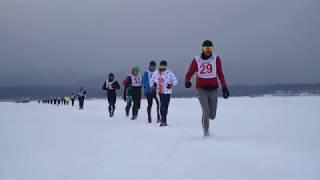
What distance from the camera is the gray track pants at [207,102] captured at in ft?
31.2

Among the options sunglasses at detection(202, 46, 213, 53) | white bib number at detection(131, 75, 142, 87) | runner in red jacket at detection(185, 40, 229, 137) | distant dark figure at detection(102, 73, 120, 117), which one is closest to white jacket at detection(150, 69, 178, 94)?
white bib number at detection(131, 75, 142, 87)

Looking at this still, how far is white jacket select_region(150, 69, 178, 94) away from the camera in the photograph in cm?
1354

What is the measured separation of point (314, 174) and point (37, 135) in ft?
18.9

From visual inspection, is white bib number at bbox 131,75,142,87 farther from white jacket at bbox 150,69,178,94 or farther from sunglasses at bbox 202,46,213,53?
sunglasses at bbox 202,46,213,53

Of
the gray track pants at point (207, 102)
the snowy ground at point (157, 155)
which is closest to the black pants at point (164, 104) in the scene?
the snowy ground at point (157, 155)

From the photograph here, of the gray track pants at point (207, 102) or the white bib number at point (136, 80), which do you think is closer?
the gray track pants at point (207, 102)

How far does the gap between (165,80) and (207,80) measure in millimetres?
4136

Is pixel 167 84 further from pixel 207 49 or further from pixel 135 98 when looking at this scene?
pixel 207 49

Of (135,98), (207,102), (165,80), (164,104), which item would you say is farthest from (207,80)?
(135,98)

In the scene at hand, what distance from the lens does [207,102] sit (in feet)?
31.3

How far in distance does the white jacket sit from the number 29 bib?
3977mm

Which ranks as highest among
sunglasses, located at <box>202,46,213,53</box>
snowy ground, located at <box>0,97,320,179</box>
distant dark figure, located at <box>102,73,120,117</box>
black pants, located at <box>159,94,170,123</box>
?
sunglasses, located at <box>202,46,213,53</box>

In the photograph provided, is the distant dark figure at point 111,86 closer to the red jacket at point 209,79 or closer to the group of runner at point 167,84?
the group of runner at point 167,84

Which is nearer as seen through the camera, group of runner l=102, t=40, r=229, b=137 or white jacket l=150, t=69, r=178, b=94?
group of runner l=102, t=40, r=229, b=137
